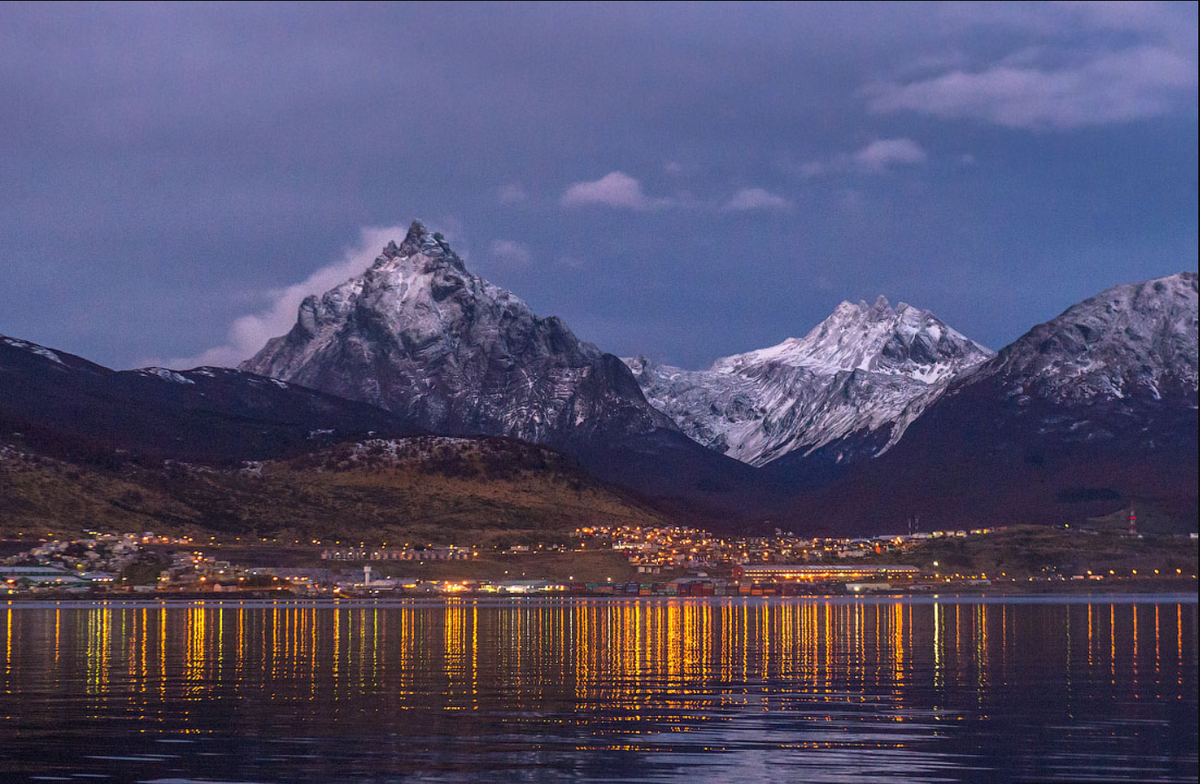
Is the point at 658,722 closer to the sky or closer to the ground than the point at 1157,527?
closer to the ground

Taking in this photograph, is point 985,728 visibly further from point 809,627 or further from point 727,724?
point 809,627

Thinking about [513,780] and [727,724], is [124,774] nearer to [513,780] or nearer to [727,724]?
[513,780]

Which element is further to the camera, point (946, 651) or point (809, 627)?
point (809, 627)

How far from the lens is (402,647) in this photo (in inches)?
5876

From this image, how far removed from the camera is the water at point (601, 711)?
64062mm

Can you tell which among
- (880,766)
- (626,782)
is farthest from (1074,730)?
(626,782)

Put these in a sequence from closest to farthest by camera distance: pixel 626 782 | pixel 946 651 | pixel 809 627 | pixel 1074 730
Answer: pixel 626 782 < pixel 1074 730 < pixel 946 651 < pixel 809 627

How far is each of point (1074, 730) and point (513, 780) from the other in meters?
31.8

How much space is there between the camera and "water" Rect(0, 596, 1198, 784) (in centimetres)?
6406

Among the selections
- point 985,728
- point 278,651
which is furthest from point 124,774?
point 278,651

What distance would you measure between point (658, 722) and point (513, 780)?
2143 cm

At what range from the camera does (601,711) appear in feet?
285

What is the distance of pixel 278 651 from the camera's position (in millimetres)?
143000

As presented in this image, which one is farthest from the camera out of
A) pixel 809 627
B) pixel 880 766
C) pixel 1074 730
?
pixel 809 627
